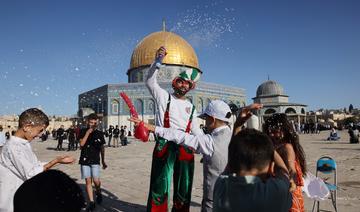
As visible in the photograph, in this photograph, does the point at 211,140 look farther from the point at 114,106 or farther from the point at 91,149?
the point at 114,106

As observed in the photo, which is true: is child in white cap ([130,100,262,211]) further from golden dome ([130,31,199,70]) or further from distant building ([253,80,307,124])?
distant building ([253,80,307,124])

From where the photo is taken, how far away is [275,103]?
174ft

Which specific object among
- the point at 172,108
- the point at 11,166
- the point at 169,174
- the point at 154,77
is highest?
the point at 154,77

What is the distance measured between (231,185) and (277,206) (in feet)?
0.83

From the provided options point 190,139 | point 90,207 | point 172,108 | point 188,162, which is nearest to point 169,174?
point 188,162

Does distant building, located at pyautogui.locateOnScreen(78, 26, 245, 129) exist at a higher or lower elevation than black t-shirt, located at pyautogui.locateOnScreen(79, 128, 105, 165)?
higher

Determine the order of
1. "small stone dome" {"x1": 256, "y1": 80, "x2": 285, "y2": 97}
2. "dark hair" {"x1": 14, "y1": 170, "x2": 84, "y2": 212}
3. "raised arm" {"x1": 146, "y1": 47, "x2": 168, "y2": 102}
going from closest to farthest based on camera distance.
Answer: "dark hair" {"x1": 14, "y1": 170, "x2": 84, "y2": 212} < "raised arm" {"x1": 146, "y1": 47, "x2": 168, "y2": 102} < "small stone dome" {"x1": 256, "y1": 80, "x2": 285, "y2": 97}

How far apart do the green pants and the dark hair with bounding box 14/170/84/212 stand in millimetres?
2164

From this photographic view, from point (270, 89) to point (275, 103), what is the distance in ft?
13.7

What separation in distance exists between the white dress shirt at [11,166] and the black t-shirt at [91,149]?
100 inches

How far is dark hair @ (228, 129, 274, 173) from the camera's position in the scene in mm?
1663

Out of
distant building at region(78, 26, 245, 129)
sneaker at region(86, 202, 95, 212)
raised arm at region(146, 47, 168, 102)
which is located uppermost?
distant building at region(78, 26, 245, 129)

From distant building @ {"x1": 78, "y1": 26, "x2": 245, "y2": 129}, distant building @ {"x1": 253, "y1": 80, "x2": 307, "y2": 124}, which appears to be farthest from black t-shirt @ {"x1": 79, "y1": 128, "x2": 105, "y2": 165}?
distant building @ {"x1": 253, "y1": 80, "x2": 307, "y2": 124}

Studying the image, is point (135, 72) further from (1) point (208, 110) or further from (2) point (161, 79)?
(1) point (208, 110)
